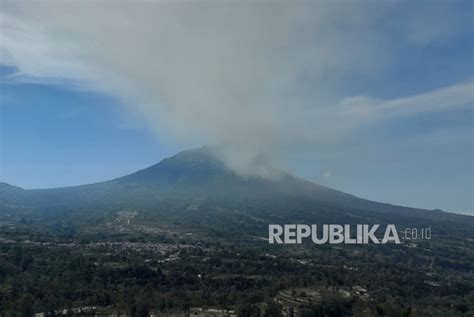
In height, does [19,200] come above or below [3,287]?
above

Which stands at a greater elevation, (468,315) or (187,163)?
(187,163)

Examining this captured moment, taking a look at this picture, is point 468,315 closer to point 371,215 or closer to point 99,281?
point 99,281

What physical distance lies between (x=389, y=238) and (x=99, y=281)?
54.5m

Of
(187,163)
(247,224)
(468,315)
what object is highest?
(187,163)

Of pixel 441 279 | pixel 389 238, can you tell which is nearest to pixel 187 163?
pixel 389 238

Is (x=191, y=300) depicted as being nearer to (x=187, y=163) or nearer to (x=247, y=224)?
(x=247, y=224)

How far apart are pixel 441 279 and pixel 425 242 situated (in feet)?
91.0

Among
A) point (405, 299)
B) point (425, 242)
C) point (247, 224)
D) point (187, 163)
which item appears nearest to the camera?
point (405, 299)

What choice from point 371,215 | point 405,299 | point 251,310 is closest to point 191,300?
point 251,310

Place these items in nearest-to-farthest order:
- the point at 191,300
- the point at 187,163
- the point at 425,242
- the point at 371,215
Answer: the point at 191,300
the point at 425,242
the point at 371,215
the point at 187,163

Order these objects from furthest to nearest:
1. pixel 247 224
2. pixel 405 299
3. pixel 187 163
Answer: pixel 187 163 → pixel 247 224 → pixel 405 299

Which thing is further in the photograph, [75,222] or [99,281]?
[75,222]

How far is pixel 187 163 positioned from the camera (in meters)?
137

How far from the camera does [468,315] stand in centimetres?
3534
